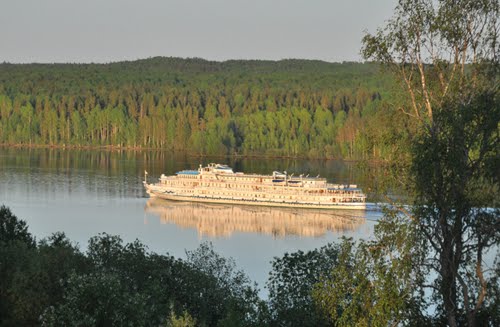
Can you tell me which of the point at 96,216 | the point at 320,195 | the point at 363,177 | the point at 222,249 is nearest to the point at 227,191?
the point at 320,195

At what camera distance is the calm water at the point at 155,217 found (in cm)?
2667

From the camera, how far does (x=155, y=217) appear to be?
3334 cm

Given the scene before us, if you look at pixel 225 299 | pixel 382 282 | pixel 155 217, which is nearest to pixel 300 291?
pixel 225 299

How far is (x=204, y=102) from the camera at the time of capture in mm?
89438

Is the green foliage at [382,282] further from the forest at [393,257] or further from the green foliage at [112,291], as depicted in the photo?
the green foliage at [112,291]

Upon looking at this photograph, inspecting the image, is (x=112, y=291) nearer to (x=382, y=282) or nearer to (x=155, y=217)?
(x=382, y=282)

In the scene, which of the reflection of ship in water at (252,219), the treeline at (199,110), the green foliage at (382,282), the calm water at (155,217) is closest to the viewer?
the green foliage at (382,282)

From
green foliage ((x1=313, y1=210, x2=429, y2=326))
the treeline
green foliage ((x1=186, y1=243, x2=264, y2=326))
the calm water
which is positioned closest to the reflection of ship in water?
→ the calm water

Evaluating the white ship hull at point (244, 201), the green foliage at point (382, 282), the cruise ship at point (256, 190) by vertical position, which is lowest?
the white ship hull at point (244, 201)

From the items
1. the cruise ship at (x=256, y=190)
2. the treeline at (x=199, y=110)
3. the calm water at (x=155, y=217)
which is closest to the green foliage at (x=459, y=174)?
the calm water at (x=155, y=217)

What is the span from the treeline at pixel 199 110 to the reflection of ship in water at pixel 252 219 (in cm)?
2323

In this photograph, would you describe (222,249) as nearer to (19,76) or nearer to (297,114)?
(297,114)

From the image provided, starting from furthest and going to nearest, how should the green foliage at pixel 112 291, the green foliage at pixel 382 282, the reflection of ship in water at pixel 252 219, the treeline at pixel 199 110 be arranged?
the treeline at pixel 199 110 → the reflection of ship in water at pixel 252 219 → the green foliage at pixel 112 291 → the green foliage at pixel 382 282

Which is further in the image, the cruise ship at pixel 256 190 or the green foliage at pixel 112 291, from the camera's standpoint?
the cruise ship at pixel 256 190
